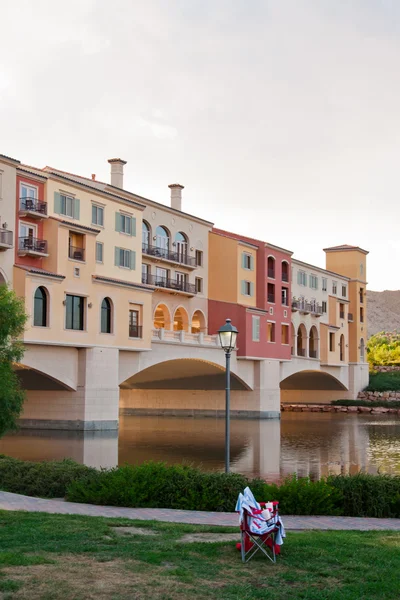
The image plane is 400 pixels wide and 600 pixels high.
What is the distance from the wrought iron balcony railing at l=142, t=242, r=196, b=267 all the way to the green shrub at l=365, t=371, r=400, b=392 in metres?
39.6

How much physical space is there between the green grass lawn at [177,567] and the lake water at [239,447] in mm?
17098

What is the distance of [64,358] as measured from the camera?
4391cm

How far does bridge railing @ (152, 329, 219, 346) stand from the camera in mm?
52094

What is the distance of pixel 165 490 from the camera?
616 inches

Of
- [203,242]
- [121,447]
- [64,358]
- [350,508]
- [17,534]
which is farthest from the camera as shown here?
[203,242]

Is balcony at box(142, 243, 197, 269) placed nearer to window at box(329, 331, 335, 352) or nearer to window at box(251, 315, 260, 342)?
window at box(251, 315, 260, 342)

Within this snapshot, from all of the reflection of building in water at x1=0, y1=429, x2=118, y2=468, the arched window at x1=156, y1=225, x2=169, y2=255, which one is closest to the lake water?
the reflection of building in water at x1=0, y1=429, x2=118, y2=468

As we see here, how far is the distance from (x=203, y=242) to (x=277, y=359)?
12.2m

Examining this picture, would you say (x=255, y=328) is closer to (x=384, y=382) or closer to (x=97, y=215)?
(x=97, y=215)

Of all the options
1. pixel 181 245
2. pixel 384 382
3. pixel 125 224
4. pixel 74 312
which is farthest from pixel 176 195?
pixel 384 382

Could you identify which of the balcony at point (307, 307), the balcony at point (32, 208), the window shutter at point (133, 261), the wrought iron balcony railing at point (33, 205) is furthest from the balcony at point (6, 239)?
the balcony at point (307, 307)

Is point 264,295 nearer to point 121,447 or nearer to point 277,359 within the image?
point 277,359

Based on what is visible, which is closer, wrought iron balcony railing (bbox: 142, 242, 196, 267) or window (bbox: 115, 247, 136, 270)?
window (bbox: 115, 247, 136, 270)

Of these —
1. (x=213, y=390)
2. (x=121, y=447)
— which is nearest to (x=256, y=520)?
(x=121, y=447)
